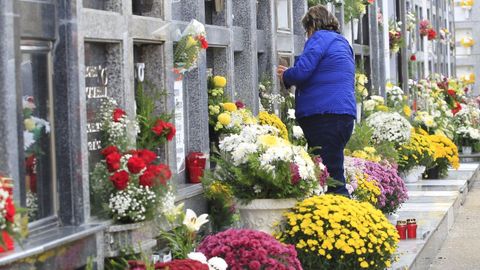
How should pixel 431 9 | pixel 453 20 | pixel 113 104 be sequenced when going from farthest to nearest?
pixel 453 20 < pixel 431 9 < pixel 113 104

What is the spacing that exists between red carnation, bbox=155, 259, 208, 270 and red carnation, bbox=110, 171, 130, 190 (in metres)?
Answer: 0.40

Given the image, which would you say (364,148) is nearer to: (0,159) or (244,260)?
(244,260)

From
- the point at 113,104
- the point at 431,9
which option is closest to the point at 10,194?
the point at 113,104

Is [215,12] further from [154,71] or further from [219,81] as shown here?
[154,71]

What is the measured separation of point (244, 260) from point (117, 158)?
36.0 inches

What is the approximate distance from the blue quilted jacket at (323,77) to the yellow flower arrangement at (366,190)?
43.8 inches

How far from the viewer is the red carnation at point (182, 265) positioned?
5336 mm

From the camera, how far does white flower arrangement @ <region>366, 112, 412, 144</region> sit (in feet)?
42.1

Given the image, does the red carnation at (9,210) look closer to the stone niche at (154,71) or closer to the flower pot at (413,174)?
the stone niche at (154,71)

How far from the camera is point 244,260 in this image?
19.2 ft

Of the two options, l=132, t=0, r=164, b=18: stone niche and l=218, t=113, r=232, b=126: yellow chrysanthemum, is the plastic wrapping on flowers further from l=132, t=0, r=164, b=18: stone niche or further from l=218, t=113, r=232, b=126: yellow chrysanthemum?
l=218, t=113, r=232, b=126: yellow chrysanthemum

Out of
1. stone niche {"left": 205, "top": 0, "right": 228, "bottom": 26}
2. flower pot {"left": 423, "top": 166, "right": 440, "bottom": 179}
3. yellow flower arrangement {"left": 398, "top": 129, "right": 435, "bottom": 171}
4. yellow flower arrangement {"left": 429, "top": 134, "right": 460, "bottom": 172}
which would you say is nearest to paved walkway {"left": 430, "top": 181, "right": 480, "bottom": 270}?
yellow flower arrangement {"left": 398, "top": 129, "right": 435, "bottom": 171}

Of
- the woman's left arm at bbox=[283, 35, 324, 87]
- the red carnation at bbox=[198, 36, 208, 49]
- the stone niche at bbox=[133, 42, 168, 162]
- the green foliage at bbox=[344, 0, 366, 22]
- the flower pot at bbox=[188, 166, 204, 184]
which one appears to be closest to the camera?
the stone niche at bbox=[133, 42, 168, 162]

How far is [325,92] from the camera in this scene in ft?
25.3
